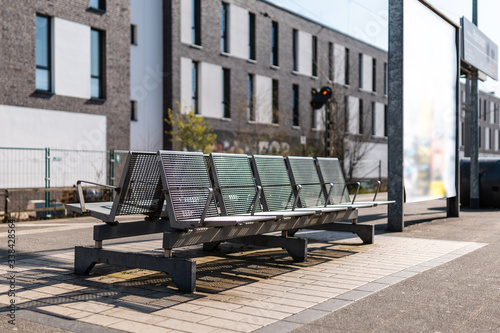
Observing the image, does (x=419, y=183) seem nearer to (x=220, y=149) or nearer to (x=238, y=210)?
(x=238, y=210)

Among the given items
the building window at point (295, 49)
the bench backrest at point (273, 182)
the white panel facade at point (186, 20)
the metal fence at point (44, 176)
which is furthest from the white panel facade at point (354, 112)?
the bench backrest at point (273, 182)

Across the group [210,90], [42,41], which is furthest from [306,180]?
[210,90]

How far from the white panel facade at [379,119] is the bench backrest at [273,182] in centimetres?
3864

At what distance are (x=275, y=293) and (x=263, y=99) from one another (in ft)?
88.4

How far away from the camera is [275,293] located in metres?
5.20

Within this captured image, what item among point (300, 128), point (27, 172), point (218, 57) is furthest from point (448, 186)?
point (300, 128)

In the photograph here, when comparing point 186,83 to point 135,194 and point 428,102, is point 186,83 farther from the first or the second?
point 135,194

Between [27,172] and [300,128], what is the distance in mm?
20374

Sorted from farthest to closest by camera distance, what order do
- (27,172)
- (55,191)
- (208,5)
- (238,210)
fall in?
(208,5) < (27,172) < (55,191) < (238,210)

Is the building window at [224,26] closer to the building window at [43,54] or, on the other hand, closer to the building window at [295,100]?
the building window at [295,100]

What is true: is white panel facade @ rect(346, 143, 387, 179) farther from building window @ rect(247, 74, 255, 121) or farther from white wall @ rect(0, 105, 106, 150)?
white wall @ rect(0, 105, 106, 150)

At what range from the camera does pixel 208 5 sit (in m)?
28.1

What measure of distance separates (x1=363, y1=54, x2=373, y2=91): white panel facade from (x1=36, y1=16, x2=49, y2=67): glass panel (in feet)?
90.6

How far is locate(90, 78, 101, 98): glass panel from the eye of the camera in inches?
890
